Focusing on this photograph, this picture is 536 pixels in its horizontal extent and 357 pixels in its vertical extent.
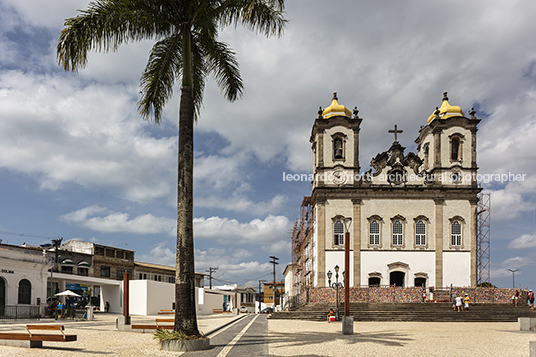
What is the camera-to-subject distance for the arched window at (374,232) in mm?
39147

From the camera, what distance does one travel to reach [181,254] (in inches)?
503

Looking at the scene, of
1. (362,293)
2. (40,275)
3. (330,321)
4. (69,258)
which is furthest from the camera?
(69,258)

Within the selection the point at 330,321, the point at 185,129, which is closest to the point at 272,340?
the point at 185,129

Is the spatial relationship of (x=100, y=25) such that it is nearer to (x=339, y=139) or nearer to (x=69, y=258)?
(x=339, y=139)

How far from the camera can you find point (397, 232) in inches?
1548

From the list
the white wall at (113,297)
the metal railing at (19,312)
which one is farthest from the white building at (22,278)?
the white wall at (113,297)

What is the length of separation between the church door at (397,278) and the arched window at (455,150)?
10839mm

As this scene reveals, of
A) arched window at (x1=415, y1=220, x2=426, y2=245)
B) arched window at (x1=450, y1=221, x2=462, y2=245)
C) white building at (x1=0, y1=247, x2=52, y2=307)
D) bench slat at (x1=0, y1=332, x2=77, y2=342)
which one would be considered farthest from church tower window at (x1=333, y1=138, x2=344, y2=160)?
bench slat at (x1=0, y1=332, x2=77, y2=342)

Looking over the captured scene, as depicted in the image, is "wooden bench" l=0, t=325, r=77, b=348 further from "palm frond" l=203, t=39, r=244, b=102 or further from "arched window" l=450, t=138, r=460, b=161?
"arched window" l=450, t=138, r=460, b=161

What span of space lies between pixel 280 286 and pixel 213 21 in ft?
342

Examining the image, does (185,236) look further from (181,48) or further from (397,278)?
(397,278)

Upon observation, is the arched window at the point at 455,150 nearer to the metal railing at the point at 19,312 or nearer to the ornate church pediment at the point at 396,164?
the ornate church pediment at the point at 396,164

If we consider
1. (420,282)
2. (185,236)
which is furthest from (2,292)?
(420,282)

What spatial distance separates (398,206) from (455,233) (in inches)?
201
